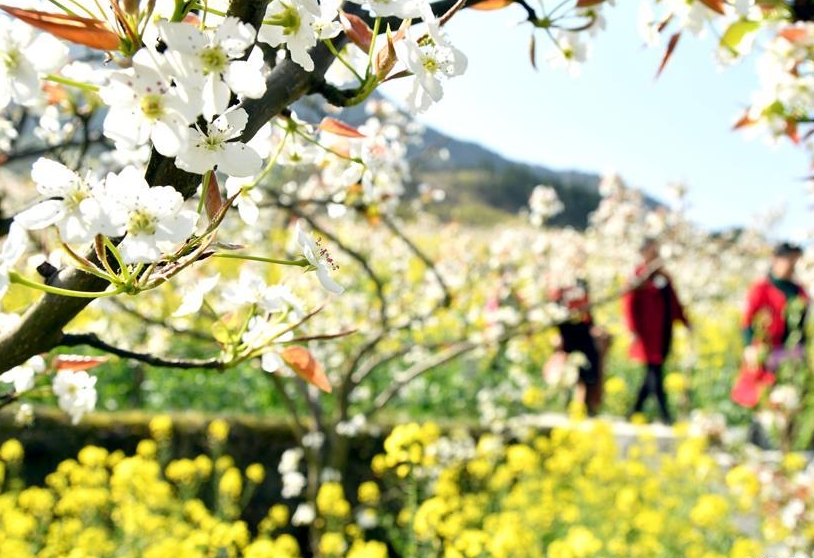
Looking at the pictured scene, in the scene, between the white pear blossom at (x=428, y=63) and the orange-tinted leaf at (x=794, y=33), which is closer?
the white pear blossom at (x=428, y=63)

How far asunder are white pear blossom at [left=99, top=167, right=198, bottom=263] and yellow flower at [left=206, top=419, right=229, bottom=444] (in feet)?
12.8

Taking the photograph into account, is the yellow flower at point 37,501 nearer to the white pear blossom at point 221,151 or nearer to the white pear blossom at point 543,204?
the white pear blossom at point 221,151

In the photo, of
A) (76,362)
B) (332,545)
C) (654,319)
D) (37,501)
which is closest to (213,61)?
(76,362)

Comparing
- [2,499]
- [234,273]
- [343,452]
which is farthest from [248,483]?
[234,273]

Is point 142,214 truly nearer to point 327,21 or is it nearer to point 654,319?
point 327,21

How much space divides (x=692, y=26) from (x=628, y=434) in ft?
16.3

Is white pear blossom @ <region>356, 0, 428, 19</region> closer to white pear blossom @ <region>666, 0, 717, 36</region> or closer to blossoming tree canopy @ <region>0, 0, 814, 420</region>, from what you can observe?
blossoming tree canopy @ <region>0, 0, 814, 420</region>

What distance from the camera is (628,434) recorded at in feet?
18.3

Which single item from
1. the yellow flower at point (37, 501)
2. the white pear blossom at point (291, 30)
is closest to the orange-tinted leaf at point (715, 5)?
the white pear blossom at point (291, 30)

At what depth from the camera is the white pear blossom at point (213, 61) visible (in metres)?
0.53

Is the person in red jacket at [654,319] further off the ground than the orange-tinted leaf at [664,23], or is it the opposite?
the orange-tinted leaf at [664,23]

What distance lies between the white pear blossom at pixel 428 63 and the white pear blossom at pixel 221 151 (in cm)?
16

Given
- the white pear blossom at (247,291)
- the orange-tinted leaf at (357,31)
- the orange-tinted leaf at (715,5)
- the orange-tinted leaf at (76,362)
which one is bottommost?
the orange-tinted leaf at (76,362)

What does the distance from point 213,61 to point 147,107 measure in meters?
0.06
